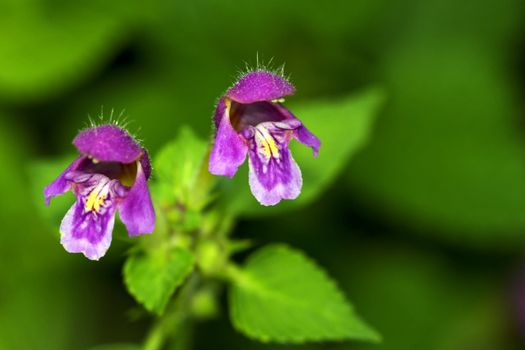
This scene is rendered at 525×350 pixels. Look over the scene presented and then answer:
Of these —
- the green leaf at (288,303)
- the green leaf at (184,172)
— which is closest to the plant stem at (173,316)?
the green leaf at (288,303)

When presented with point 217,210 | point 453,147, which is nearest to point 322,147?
point 217,210

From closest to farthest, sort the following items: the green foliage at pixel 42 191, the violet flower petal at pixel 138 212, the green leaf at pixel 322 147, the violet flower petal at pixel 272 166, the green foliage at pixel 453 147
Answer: the violet flower petal at pixel 138 212, the violet flower petal at pixel 272 166, the green foliage at pixel 42 191, the green leaf at pixel 322 147, the green foliage at pixel 453 147

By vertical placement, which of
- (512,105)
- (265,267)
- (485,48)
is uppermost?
(485,48)

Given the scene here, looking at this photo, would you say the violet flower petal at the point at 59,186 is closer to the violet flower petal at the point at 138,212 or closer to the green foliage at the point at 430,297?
the violet flower petal at the point at 138,212

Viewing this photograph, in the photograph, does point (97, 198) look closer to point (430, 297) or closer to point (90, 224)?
point (90, 224)

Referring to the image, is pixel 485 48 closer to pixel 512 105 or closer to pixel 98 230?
pixel 512 105

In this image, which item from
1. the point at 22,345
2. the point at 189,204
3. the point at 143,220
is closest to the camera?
the point at 143,220

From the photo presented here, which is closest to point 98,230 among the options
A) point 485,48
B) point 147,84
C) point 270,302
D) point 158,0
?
point 270,302
